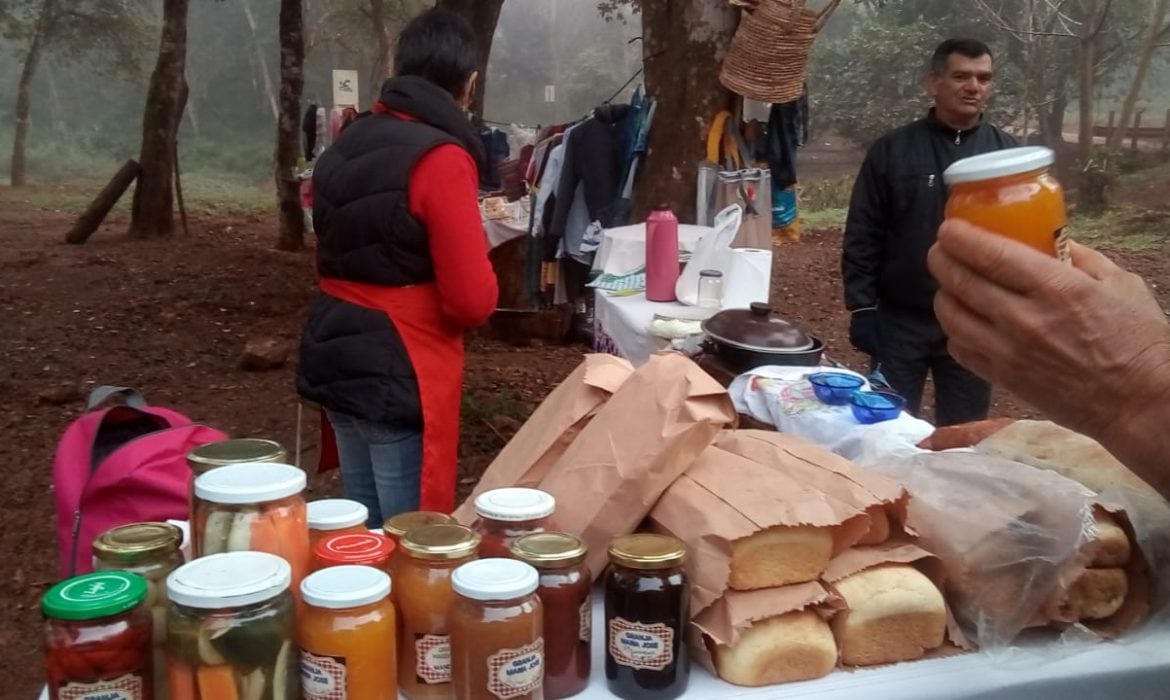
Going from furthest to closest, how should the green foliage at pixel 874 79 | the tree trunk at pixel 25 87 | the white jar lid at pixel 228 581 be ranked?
the green foliage at pixel 874 79
the tree trunk at pixel 25 87
the white jar lid at pixel 228 581

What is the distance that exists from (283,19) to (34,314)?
→ 435 cm

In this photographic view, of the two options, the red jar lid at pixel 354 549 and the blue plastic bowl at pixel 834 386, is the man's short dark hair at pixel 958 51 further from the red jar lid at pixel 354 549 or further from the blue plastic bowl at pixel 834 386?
the red jar lid at pixel 354 549

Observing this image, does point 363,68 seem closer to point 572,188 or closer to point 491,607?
point 572,188

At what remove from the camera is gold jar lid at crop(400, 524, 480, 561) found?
125 cm

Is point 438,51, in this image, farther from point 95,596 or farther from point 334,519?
point 95,596

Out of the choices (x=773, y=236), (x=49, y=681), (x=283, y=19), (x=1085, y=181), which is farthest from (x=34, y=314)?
(x=1085, y=181)

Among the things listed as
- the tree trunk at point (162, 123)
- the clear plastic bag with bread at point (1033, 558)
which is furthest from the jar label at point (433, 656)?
the tree trunk at point (162, 123)

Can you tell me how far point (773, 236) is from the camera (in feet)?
17.8

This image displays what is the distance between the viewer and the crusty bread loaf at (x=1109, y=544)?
1479 millimetres

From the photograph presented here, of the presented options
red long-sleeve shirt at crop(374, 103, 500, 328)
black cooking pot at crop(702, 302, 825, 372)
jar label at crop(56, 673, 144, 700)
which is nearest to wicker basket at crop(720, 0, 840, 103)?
black cooking pot at crop(702, 302, 825, 372)

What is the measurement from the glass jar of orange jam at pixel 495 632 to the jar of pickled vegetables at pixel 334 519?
0.93 feet

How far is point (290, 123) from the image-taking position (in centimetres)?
1112

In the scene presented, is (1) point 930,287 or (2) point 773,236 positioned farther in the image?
(2) point 773,236

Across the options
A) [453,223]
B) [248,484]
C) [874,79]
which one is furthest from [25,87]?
[248,484]
